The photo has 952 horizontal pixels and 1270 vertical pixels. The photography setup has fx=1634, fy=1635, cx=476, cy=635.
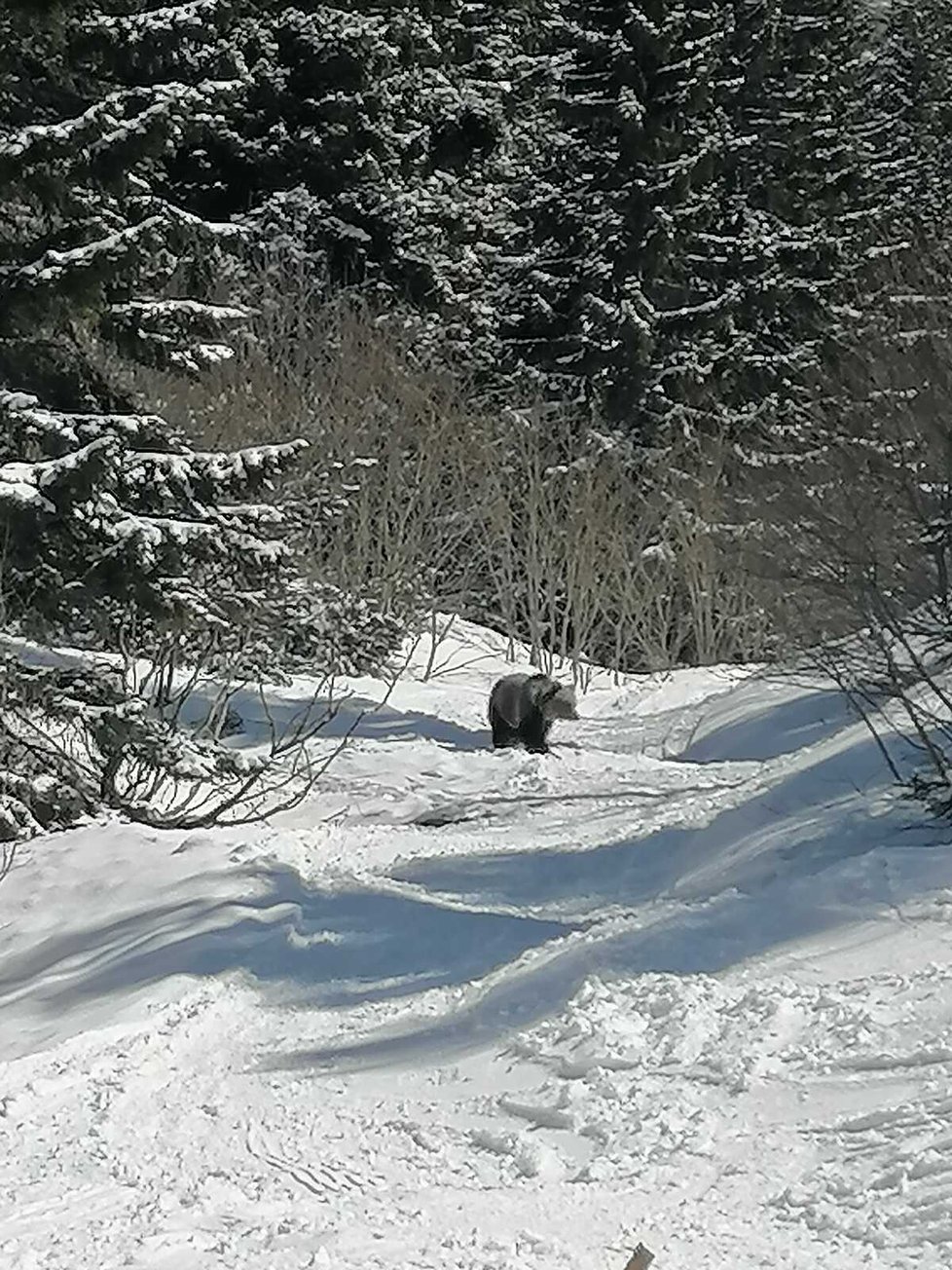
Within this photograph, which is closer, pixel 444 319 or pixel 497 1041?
pixel 497 1041

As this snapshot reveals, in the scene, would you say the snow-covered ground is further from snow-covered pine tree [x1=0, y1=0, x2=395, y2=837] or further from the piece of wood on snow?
snow-covered pine tree [x1=0, y1=0, x2=395, y2=837]

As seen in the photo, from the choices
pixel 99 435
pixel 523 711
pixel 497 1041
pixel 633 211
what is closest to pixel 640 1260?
pixel 497 1041

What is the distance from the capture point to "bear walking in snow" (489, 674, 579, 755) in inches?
556

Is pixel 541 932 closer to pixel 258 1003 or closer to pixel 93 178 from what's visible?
pixel 258 1003

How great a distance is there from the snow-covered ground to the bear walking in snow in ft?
15.2

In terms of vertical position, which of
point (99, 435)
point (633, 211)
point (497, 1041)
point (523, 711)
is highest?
point (633, 211)

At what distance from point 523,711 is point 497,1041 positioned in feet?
28.8

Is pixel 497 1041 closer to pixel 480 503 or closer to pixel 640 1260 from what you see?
pixel 640 1260

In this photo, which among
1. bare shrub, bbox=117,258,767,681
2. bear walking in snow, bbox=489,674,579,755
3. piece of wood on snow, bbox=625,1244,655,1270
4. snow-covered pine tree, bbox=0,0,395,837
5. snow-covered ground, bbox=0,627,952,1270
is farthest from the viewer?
bare shrub, bbox=117,258,767,681

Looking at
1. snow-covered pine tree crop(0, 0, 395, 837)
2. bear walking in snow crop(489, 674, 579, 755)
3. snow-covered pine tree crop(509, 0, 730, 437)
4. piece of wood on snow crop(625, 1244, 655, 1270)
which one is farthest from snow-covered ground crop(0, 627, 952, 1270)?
snow-covered pine tree crop(509, 0, 730, 437)

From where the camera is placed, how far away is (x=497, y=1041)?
5.54m

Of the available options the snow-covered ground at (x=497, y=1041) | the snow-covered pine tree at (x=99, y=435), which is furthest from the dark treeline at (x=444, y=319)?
the snow-covered ground at (x=497, y=1041)

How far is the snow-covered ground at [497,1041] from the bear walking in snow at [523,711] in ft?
15.2

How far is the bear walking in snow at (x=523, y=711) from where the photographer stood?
14.1 m
